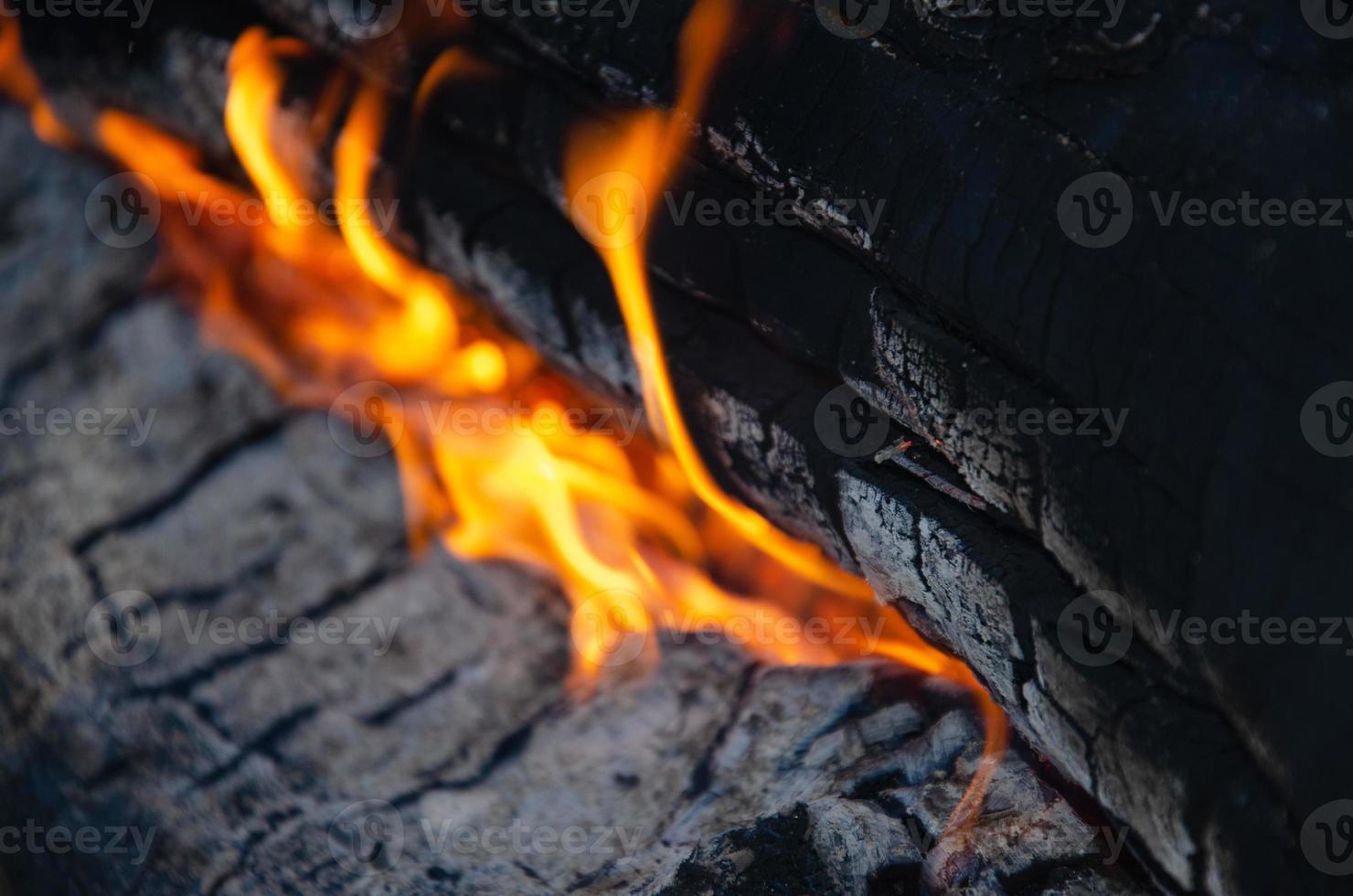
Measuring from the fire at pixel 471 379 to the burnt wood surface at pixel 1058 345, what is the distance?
188 mm

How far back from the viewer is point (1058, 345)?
1553 mm

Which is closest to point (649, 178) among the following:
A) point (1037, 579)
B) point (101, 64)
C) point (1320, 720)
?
point (1037, 579)

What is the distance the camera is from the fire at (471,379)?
2.38m

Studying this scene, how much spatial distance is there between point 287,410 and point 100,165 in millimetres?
897

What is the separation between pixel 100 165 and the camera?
10.3 feet

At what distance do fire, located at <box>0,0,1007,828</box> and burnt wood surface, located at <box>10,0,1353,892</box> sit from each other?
188 mm

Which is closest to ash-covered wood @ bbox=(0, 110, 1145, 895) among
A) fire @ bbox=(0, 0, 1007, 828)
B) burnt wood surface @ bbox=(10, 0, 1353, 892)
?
fire @ bbox=(0, 0, 1007, 828)

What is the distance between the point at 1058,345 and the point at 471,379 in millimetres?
1673

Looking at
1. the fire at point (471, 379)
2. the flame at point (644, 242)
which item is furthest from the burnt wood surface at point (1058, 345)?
the fire at point (471, 379)

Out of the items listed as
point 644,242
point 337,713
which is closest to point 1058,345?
point 644,242

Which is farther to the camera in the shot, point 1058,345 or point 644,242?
point 644,242

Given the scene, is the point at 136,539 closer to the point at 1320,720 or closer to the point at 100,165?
the point at 100,165

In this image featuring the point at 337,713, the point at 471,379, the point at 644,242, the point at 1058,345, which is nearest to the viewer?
the point at 1058,345

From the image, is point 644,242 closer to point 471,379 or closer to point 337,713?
point 471,379
